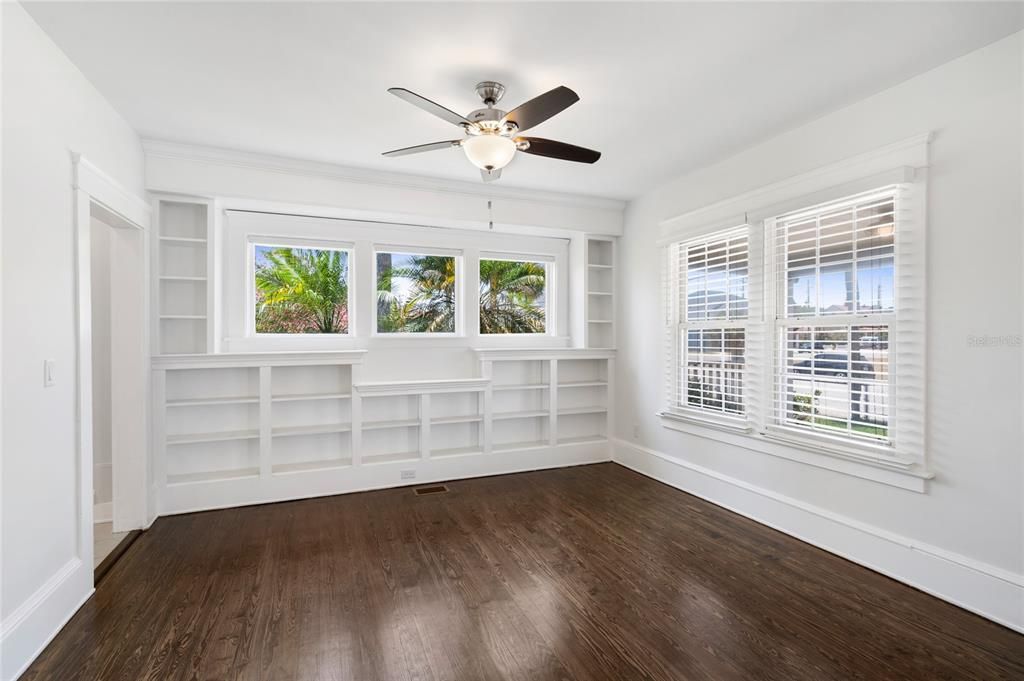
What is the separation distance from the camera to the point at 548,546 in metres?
3.22

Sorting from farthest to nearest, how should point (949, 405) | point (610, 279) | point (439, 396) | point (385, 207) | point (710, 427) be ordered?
point (610, 279)
point (439, 396)
point (385, 207)
point (710, 427)
point (949, 405)

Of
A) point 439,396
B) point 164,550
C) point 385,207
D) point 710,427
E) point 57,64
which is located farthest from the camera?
point 439,396

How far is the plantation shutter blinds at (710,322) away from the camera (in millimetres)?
3896

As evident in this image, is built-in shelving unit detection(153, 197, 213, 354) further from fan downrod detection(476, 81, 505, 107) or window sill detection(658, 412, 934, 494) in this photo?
window sill detection(658, 412, 934, 494)

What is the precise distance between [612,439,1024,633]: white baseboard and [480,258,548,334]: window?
214 centimetres

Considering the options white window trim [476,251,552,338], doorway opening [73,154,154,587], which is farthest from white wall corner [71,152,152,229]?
white window trim [476,251,552,338]

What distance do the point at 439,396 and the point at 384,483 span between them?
0.98m

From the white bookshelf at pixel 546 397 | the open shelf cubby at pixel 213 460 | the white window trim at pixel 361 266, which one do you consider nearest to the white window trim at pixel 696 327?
the white bookshelf at pixel 546 397

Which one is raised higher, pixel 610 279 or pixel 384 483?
pixel 610 279

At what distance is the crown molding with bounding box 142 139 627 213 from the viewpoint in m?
3.69

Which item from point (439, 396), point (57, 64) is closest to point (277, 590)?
point (439, 396)

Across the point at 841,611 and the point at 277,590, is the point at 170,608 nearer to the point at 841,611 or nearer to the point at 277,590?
the point at 277,590

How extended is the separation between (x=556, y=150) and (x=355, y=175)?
210 cm

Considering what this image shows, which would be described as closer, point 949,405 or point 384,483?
point 949,405
